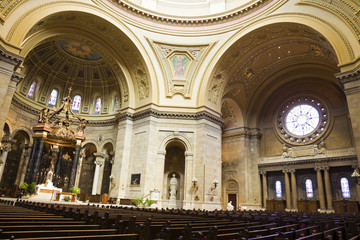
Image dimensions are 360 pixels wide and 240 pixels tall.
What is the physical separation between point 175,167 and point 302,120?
47.6 feet

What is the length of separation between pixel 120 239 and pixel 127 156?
2000cm

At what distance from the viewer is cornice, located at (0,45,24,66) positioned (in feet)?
48.6

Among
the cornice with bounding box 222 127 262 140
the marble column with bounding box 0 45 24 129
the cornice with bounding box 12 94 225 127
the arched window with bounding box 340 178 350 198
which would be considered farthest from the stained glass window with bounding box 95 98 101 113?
the arched window with bounding box 340 178 350 198

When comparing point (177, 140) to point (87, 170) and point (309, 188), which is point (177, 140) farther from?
point (309, 188)

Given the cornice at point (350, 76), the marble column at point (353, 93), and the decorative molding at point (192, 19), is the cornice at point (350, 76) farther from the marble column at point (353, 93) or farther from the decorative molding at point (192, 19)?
the decorative molding at point (192, 19)

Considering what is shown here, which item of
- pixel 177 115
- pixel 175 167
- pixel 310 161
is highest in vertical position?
pixel 177 115

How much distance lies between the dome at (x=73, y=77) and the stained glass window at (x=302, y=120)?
18.7 m

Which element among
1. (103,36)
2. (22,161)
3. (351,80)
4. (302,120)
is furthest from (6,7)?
(302,120)

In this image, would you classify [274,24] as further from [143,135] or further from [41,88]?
[41,88]

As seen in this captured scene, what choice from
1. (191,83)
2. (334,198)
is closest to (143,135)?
(191,83)

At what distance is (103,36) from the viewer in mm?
23016

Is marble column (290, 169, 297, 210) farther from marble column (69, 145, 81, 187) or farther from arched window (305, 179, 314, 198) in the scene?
marble column (69, 145, 81, 187)

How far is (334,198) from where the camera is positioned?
74.9 ft

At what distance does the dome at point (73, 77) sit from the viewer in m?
25.5
